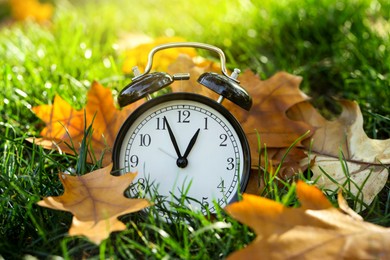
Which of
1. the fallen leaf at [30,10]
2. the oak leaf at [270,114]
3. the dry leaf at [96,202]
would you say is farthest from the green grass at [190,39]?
the fallen leaf at [30,10]

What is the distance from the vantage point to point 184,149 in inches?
74.9

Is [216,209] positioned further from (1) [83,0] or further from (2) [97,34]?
(1) [83,0]

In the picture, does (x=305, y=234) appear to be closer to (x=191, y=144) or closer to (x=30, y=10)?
(x=191, y=144)

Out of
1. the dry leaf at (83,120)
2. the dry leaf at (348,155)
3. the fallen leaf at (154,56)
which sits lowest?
the dry leaf at (348,155)

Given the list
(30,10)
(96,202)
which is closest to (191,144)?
(96,202)

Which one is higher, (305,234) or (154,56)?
(154,56)

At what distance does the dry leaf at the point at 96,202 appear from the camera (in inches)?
62.3

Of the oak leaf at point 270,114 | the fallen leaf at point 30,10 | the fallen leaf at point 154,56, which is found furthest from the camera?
the fallen leaf at point 30,10

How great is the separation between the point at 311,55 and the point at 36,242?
6.02ft

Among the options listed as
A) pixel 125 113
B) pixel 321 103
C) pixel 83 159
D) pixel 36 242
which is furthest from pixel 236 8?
pixel 36 242

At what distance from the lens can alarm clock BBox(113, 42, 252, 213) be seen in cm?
187

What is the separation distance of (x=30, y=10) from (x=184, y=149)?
12.5 ft

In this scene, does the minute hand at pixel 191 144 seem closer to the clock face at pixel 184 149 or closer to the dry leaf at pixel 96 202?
the clock face at pixel 184 149

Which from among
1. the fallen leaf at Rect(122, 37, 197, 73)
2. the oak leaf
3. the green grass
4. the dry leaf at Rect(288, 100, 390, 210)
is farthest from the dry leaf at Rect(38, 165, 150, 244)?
the fallen leaf at Rect(122, 37, 197, 73)
